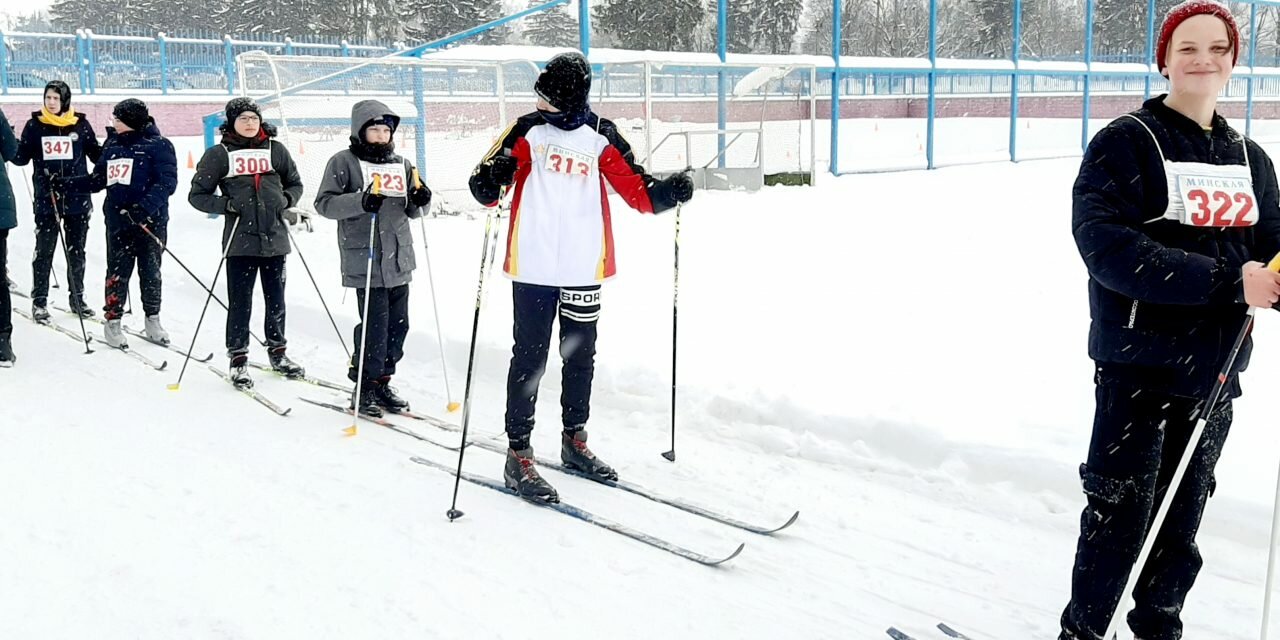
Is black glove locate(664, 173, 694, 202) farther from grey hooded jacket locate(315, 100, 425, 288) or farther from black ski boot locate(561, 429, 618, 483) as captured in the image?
grey hooded jacket locate(315, 100, 425, 288)

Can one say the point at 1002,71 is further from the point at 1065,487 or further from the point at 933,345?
the point at 1065,487

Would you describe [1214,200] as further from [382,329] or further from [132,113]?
[132,113]

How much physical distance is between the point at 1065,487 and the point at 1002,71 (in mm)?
18883

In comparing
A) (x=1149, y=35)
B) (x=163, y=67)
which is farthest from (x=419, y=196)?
(x=1149, y=35)

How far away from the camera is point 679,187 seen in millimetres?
4457

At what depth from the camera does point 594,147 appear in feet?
14.4

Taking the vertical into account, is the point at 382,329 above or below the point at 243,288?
below

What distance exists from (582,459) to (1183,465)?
2756mm

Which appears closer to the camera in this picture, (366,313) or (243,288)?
(366,313)

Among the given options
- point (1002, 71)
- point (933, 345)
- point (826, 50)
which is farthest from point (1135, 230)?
point (826, 50)

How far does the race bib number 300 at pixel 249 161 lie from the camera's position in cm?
626

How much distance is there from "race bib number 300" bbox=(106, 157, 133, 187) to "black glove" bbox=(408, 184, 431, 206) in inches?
116

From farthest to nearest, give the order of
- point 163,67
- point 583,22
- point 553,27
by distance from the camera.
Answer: point 553,27 → point 163,67 → point 583,22

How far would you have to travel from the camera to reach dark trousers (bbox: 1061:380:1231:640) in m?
2.56
